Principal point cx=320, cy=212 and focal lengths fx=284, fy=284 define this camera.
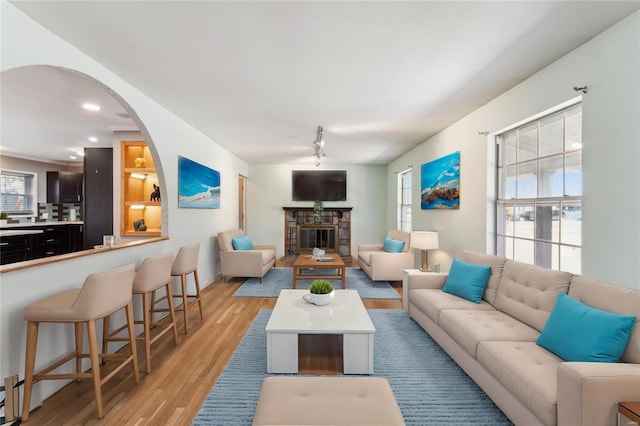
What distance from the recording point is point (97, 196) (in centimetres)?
442

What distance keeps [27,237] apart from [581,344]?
6.95 metres

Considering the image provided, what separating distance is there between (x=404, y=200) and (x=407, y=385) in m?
5.22

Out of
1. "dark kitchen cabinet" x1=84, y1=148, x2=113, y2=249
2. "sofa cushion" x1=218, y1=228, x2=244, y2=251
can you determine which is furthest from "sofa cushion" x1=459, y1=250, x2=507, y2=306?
"dark kitchen cabinet" x1=84, y1=148, x2=113, y2=249

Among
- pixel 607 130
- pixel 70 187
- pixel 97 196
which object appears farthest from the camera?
pixel 70 187

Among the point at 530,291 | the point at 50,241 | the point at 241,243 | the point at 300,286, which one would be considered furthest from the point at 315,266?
the point at 50,241

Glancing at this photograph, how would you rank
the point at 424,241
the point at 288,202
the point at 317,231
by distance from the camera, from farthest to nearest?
the point at 288,202, the point at 317,231, the point at 424,241

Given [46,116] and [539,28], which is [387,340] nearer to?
[539,28]

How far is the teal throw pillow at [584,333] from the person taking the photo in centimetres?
150

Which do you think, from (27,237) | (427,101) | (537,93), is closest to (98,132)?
(27,237)

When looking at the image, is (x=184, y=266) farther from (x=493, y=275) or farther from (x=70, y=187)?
(x=70, y=187)

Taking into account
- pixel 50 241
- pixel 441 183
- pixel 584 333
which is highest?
pixel 441 183

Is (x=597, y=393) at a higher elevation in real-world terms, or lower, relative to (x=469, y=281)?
lower

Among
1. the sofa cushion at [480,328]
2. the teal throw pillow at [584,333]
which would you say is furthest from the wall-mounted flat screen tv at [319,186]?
the teal throw pillow at [584,333]

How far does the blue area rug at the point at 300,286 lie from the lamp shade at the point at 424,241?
828 mm
